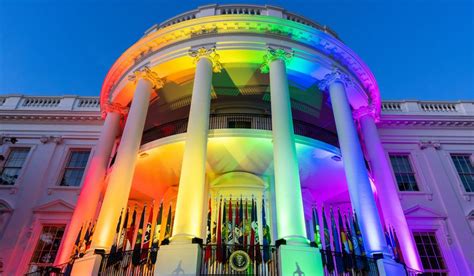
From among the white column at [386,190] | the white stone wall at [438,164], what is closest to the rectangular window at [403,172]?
the white stone wall at [438,164]

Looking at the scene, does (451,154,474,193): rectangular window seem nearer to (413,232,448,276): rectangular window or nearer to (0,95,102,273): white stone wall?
(413,232,448,276): rectangular window

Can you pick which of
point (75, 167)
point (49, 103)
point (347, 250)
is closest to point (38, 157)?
point (75, 167)

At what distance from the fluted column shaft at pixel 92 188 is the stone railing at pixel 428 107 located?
12.9 m

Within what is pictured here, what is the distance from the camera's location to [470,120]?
1642cm

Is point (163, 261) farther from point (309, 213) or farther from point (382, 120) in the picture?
point (382, 120)

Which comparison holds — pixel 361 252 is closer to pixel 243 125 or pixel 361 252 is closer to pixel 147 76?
pixel 243 125

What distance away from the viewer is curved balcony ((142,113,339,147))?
12992 mm

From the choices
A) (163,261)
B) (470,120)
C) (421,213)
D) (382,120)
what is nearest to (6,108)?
(163,261)

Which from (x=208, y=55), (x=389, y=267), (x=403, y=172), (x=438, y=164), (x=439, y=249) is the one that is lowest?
(x=389, y=267)

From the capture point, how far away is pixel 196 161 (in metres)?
8.95

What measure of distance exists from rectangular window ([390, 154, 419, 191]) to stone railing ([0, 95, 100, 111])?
1488 centimetres

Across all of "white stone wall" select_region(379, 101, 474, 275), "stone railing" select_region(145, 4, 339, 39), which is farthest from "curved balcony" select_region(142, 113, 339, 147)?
"white stone wall" select_region(379, 101, 474, 275)

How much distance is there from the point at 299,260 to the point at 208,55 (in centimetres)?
727

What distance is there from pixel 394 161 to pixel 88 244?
13427mm
